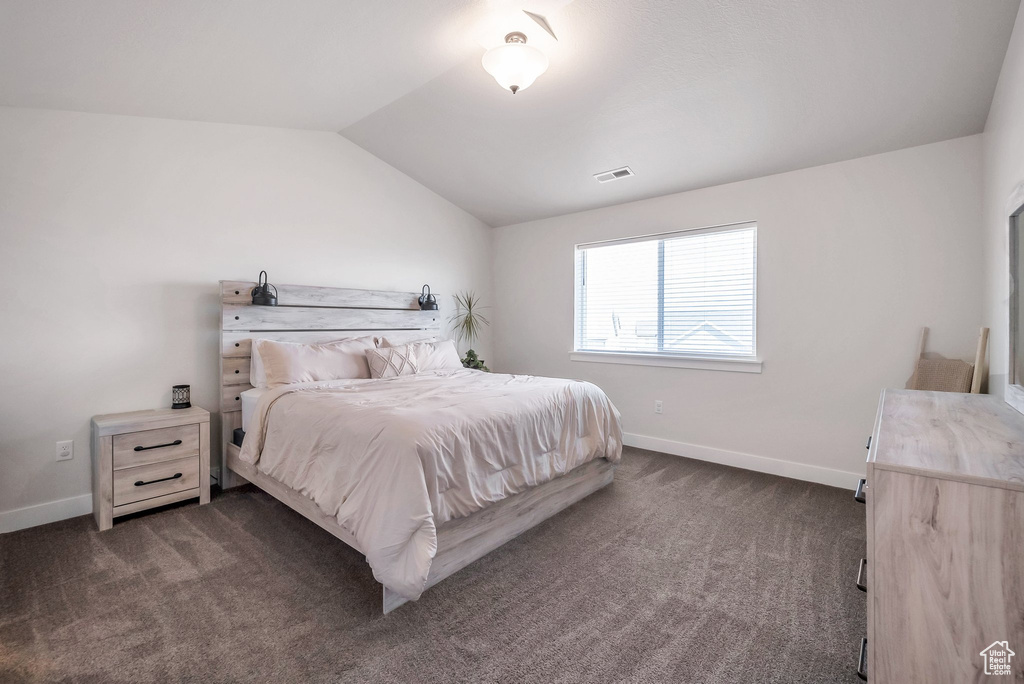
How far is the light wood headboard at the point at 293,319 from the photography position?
3.32m

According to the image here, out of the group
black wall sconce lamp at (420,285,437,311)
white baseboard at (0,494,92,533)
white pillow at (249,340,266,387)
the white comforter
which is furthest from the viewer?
black wall sconce lamp at (420,285,437,311)

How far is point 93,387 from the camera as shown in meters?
2.90

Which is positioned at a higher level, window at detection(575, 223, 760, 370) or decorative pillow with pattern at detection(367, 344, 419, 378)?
window at detection(575, 223, 760, 370)

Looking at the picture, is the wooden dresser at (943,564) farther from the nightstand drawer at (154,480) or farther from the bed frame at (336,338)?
the nightstand drawer at (154,480)

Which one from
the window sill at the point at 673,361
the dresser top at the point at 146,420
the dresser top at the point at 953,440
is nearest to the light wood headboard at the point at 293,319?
the dresser top at the point at 146,420

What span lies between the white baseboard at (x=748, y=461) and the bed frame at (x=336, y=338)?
1049mm

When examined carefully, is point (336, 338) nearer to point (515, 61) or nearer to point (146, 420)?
point (146, 420)

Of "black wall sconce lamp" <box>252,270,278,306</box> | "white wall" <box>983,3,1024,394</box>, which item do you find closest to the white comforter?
"black wall sconce lamp" <box>252,270,278,306</box>

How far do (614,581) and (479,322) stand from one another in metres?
3.63

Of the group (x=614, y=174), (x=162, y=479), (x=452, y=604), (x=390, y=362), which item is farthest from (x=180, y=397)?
(x=614, y=174)

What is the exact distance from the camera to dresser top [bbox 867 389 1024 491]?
1030 millimetres

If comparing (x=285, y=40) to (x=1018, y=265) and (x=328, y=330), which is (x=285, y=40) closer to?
(x=328, y=330)

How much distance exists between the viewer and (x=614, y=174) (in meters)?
3.87

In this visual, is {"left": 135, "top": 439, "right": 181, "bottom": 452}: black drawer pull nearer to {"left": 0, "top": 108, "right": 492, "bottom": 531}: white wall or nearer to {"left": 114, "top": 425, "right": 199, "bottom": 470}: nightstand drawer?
{"left": 114, "top": 425, "right": 199, "bottom": 470}: nightstand drawer
